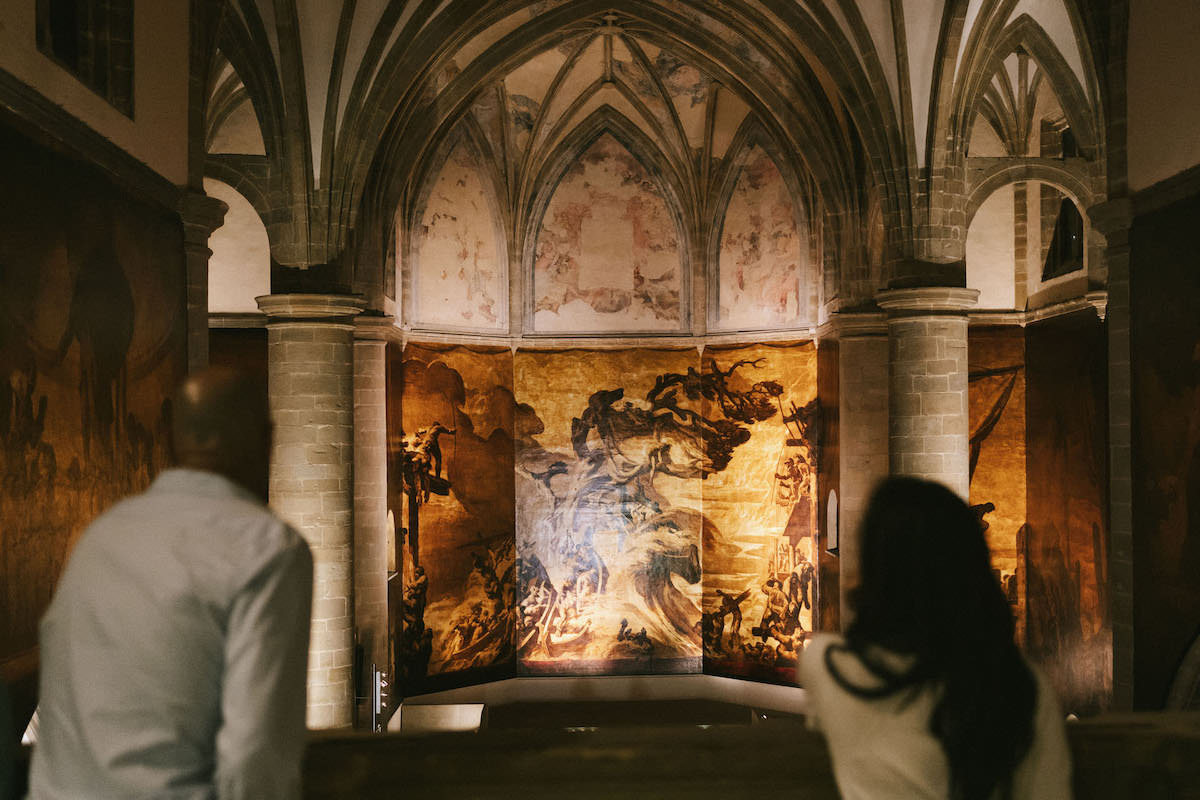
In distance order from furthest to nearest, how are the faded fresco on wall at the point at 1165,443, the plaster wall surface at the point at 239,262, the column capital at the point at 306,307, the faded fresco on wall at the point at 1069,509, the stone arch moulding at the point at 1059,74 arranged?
1. the plaster wall surface at the point at 239,262
2. the faded fresco on wall at the point at 1069,509
3. the stone arch moulding at the point at 1059,74
4. the column capital at the point at 306,307
5. the faded fresco on wall at the point at 1165,443

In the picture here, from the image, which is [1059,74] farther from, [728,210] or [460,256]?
[460,256]

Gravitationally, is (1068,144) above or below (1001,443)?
above

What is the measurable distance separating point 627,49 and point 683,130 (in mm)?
1735

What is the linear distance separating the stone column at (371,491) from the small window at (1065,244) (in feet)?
33.1

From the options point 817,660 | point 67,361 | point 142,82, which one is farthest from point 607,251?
point 817,660

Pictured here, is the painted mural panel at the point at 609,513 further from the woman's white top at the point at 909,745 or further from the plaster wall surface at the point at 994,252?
the woman's white top at the point at 909,745

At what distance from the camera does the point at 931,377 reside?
9.66m

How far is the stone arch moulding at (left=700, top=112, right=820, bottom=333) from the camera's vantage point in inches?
584

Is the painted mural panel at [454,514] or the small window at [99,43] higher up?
the small window at [99,43]

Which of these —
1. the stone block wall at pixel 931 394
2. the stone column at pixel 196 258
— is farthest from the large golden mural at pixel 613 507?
the stone column at pixel 196 258

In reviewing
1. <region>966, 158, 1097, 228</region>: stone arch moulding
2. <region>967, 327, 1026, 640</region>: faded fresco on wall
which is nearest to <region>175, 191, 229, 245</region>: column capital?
<region>966, 158, 1097, 228</region>: stone arch moulding

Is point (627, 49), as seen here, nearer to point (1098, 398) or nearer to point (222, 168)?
point (222, 168)

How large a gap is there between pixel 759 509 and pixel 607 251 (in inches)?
212

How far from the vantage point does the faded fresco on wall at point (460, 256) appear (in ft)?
49.5
